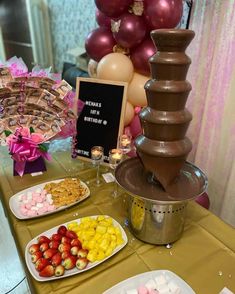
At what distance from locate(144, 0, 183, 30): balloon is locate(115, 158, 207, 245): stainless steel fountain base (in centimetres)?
79

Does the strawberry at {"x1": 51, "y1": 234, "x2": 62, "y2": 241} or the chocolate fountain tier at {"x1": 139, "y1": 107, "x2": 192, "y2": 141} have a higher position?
the chocolate fountain tier at {"x1": 139, "y1": 107, "x2": 192, "y2": 141}

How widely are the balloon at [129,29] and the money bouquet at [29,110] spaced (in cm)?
43

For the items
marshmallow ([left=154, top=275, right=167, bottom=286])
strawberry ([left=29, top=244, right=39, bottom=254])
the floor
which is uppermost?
strawberry ([left=29, top=244, right=39, bottom=254])

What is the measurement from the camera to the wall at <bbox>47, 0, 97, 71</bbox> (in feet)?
9.90

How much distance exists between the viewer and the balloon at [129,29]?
133 centimetres

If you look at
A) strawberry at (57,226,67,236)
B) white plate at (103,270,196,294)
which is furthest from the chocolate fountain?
strawberry at (57,226,67,236)

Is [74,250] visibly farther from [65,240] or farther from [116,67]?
[116,67]

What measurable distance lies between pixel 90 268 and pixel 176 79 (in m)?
0.59

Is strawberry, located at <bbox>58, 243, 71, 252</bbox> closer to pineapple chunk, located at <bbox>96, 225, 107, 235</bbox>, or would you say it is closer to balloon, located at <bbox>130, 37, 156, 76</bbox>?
pineapple chunk, located at <bbox>96, 225, 107, 235</bbox>

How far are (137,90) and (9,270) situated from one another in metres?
1.28

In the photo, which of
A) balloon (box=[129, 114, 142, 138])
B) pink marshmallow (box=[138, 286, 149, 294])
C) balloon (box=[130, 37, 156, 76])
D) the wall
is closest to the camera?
pink marshmallow (box=[138, 286, 149, 294])

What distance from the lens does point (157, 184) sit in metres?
0.85

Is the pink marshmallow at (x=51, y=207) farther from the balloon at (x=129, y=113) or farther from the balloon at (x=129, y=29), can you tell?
the balloon at (x=129, y=29)

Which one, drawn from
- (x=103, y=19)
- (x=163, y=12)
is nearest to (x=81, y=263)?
(x=163, y=12)
